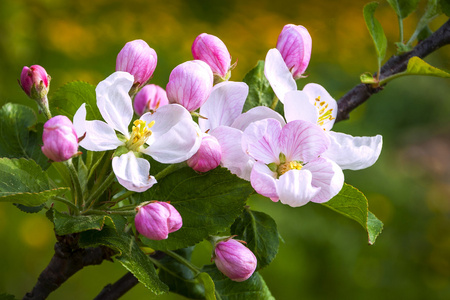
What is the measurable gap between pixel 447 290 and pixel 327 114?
2258mm

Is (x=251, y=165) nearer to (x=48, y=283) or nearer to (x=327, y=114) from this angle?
(x=327, y=114)

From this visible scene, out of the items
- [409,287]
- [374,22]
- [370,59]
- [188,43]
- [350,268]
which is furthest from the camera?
[370,59]

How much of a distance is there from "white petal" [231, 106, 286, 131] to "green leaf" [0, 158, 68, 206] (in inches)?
7.1

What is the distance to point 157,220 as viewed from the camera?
50 centimetres

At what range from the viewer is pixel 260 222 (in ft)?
2.12

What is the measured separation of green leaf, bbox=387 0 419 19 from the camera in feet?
2.67

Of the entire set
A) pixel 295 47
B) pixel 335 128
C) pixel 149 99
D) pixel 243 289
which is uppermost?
pixel 295 47

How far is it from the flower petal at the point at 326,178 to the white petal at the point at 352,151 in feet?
0.11

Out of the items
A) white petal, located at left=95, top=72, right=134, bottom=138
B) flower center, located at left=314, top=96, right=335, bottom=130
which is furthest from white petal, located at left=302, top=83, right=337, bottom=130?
white petal, located at left=95, top=72, right=134, bottom=138

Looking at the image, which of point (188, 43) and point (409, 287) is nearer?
point (409, 287)

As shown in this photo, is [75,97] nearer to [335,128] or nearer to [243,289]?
[243,289]

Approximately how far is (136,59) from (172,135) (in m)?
0.10

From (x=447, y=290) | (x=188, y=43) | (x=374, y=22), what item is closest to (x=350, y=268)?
(x=447, y=290)

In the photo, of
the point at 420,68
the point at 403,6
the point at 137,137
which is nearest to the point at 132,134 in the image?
the point at 137,137
